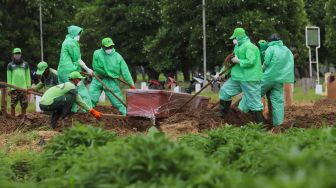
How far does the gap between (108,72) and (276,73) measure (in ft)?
11.1

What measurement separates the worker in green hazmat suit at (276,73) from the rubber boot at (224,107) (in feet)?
2.12

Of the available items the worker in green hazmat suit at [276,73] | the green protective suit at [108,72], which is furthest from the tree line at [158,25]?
the worker in green hazmat suit at [276,73]

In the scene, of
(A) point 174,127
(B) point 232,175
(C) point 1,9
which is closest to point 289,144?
(B) point 232,175

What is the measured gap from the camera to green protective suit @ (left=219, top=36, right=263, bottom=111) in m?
11.5

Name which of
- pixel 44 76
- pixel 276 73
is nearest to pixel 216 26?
pixel 44 76

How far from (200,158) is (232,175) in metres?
0.27

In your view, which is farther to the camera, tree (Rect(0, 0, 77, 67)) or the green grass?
tree (Rect(0, 0, 77, 67))

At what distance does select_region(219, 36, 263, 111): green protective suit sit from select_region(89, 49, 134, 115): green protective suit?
272cm

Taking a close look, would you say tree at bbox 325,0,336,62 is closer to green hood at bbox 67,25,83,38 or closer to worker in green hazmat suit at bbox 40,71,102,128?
green hood at bbox 67,25,83,38

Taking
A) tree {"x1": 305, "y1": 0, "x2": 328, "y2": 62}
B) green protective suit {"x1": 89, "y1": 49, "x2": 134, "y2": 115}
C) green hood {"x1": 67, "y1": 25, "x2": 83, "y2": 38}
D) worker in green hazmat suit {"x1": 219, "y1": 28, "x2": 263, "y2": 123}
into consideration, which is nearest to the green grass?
green protective suit {"x1": 89, "y1": 49, "x2": 134, "y2": 115}

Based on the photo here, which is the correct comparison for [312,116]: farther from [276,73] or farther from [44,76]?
[44,76]

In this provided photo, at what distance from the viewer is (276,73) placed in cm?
1190

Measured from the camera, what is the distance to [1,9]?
3750 centimetres

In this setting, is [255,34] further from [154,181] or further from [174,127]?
[154,181]
